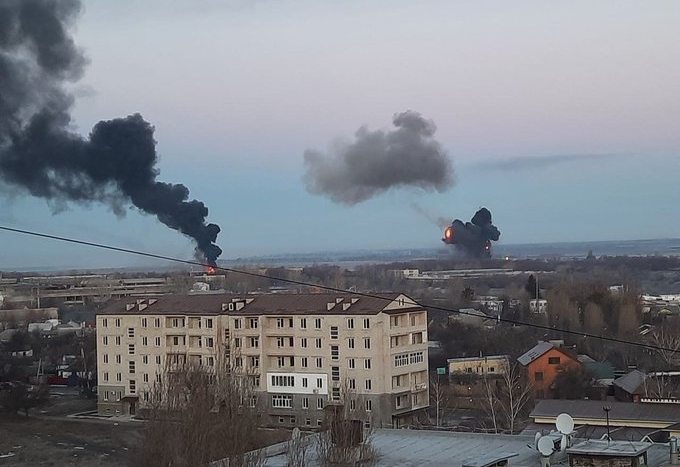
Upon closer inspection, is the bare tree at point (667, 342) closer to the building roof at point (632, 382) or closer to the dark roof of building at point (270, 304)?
the building roof at point (632, 382)

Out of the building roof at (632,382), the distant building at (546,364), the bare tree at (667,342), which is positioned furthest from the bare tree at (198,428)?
the bare tree at (667,342)

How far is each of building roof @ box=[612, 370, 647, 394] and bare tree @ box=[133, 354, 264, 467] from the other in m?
10.7

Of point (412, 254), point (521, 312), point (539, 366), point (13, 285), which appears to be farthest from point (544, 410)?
point (412, 254)

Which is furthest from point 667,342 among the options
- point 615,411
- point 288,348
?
point 615,411

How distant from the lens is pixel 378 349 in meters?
19.9

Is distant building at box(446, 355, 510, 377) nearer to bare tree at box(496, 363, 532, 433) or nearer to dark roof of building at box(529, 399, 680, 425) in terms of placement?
bare tree at box(496, 363, 532, 433)

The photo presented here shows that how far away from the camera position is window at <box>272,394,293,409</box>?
20922 millimetres

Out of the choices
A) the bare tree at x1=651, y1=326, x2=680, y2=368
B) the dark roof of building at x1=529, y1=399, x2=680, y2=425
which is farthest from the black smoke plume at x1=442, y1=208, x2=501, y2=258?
the dark roof of building at x1=529, y1=399, x2=680, y2=425

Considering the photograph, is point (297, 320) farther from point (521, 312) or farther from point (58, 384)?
point (521, 312)

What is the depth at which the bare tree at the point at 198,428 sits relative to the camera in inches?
385

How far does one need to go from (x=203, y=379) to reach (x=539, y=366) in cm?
1250

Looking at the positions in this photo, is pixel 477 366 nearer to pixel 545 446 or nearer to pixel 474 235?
pixel 545 446

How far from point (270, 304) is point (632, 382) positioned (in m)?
8.00

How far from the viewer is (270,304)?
21.8 meters
